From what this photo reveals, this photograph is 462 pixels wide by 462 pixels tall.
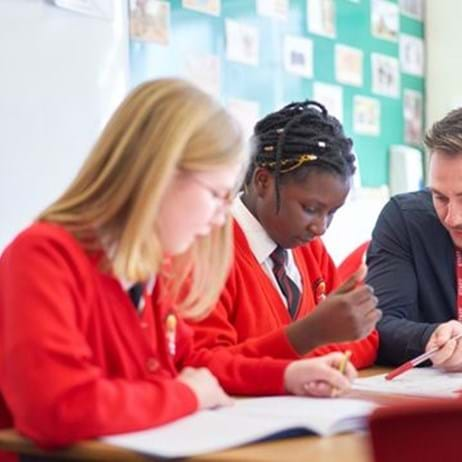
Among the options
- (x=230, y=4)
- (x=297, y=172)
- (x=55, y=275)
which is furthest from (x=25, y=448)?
(x=230, y=4)

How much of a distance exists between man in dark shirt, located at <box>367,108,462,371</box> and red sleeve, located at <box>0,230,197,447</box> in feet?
2.42

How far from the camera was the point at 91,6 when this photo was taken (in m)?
2.06

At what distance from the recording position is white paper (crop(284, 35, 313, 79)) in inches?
112

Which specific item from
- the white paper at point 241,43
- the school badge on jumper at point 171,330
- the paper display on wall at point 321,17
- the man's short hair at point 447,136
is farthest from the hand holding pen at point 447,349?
the paper display on wall at point 321,17

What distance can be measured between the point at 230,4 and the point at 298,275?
1.11 metres

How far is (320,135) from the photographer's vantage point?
165 cm

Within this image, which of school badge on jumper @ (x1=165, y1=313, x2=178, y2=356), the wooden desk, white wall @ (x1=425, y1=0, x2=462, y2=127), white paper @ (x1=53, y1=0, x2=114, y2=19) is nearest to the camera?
the wooden desk

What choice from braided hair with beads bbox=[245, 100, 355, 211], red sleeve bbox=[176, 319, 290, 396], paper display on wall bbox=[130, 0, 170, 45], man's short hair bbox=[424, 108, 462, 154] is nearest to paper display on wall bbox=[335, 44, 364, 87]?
paper display on wall bbox=[130, 0, 170, 45]

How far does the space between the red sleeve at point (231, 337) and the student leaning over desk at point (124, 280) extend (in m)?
0.10

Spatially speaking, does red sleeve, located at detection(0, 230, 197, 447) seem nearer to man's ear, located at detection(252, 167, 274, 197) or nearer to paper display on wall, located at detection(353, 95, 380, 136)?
man's ear, located at detection(252, 167, 274, 197)

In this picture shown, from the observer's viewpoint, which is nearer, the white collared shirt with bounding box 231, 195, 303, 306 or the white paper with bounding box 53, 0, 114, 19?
the white collared shirt with bounding box 231, 195, 303, 306

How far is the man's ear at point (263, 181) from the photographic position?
1.64m

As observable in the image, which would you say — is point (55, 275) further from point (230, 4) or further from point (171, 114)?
point (230, 4)

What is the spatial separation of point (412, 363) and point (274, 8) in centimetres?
150
